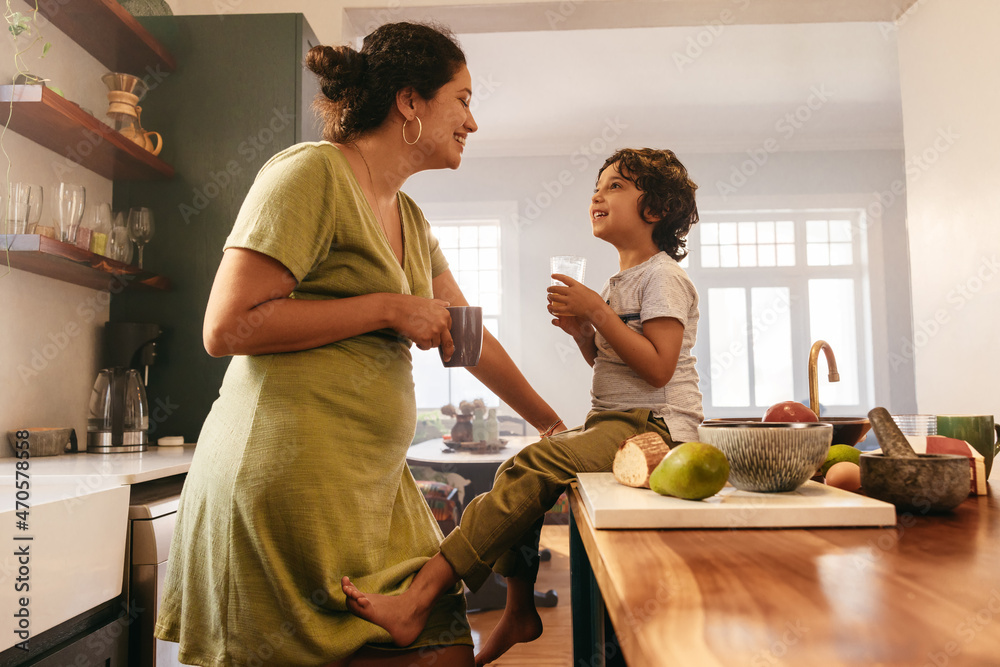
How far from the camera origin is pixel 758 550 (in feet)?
1.92

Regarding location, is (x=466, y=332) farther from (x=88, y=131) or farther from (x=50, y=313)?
(x=50, y=313)

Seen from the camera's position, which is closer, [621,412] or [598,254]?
[621,412]

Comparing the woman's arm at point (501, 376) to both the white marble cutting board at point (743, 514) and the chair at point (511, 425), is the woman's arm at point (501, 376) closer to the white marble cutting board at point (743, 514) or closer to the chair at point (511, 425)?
the white marble cutting board at point (743, 514)

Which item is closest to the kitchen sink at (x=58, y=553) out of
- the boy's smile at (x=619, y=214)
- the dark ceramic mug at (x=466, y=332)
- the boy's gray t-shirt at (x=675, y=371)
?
the dark ceramic mug at (x=466, y=332)

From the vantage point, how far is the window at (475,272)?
6.30 m

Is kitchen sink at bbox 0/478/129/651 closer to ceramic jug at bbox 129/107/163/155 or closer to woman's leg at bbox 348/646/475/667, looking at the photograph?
woman's leg at bbox 348/646/475/667

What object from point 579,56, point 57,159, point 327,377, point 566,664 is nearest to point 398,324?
point 327,377

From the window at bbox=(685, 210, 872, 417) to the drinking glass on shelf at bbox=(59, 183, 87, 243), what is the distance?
5.16 metres

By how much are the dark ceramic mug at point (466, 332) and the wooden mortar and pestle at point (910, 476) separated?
565 mm

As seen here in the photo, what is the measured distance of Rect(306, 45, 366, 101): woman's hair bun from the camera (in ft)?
4.06

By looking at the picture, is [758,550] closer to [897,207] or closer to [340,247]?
[340,247]

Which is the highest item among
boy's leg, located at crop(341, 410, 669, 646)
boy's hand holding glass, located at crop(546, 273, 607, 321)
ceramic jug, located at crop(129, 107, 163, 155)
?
ceramic jug, located at crop(129, 107, 163, 155)

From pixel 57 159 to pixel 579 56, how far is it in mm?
3423

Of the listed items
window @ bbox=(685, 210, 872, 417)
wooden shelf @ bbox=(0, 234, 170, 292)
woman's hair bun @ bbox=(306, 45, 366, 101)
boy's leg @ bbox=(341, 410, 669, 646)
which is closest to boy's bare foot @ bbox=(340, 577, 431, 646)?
boy's leg @ bbox=(341, 410, 669, 646)
